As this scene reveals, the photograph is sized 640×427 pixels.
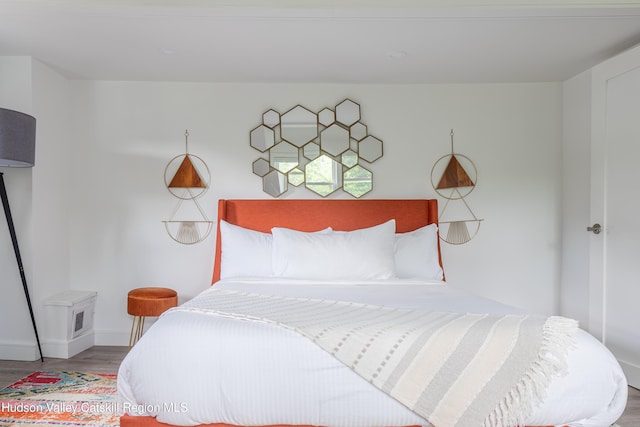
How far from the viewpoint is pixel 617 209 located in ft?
9.68

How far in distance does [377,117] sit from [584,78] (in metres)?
1.74

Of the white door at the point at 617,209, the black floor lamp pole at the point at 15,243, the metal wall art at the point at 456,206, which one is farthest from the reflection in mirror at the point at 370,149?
the black floor lamp pole at the point at 15,243

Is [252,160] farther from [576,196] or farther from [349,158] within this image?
[576,196]

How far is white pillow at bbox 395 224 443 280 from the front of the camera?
3205 mm

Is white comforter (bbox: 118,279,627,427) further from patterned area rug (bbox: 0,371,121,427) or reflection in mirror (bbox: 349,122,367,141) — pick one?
reflection in mirror (bbox: 349,122,367,141)

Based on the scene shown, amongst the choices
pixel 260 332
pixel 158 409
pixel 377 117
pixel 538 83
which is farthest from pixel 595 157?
pixel 158 409

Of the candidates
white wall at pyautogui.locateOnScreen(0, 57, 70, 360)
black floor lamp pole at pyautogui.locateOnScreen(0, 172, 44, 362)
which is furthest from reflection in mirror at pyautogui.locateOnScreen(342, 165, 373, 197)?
black floor lamp pole at pyautogui.locateOnScreen(0, 172, 44, 362)

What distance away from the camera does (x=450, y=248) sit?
3.80 metres

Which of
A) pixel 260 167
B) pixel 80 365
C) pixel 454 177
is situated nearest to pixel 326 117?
pixel 260 167

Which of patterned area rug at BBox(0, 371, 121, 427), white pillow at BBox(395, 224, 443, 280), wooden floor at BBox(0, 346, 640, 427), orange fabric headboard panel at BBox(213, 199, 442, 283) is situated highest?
orange fabric headboard panel at BBox(213, 199, 442, 283)

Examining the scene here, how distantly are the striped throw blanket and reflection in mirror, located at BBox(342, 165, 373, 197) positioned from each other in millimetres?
2098

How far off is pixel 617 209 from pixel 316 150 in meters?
2.36

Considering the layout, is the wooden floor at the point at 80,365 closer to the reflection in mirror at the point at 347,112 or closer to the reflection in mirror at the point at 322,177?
the reflection in mirror at the point at 322,177

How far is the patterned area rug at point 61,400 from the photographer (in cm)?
229
